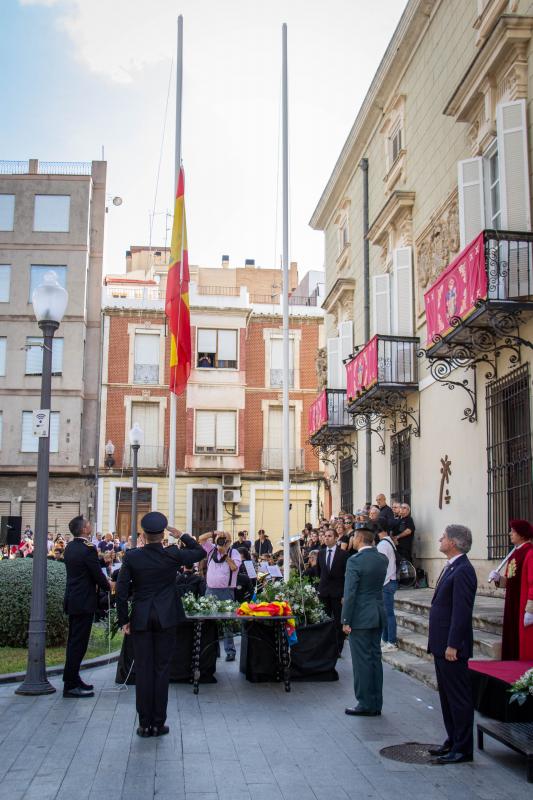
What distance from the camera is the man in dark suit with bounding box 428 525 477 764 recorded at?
7039 millimetres

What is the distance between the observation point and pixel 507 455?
13.5 meters

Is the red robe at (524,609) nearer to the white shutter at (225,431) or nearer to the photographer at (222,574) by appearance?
the photographer at (222,574)

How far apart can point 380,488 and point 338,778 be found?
1505 cm

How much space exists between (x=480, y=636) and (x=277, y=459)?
2914 cm

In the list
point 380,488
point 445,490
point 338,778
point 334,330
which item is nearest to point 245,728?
point 338,778

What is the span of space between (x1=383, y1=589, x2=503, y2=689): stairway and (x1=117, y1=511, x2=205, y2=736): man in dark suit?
11.7ft

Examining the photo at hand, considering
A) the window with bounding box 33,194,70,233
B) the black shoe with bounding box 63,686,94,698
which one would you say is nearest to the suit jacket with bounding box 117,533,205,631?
the black shoe with bounding box 63,686,94,698

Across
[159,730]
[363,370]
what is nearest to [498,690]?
[159,730]

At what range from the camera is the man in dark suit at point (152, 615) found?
26.4 ft

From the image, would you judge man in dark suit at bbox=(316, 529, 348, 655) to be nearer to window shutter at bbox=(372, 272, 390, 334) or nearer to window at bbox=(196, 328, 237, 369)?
window shutter at bbox=(372, 272, 390, 334)

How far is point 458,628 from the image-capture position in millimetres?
7070

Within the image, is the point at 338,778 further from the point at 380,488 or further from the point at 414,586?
the point at 380,488

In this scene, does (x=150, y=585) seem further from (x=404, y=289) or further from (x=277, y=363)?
(x=277, y=363)

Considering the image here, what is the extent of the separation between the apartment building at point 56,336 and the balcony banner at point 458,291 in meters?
25.8
